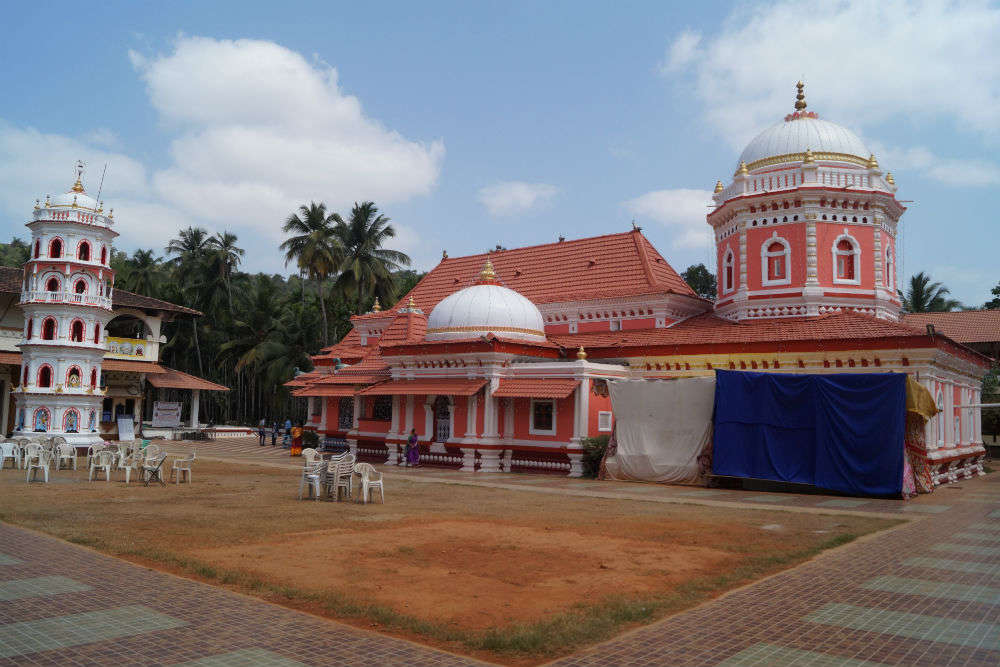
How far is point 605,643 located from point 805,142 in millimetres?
23982

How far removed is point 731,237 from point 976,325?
17836 millimetres

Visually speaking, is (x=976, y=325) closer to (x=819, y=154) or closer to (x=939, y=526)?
(x=819, y=154)

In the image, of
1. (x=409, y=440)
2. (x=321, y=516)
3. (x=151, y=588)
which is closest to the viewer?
(x=151, y=588)

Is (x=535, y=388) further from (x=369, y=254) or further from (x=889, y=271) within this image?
(x=369, y=254)

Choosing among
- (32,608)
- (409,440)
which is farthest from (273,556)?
(409,440)

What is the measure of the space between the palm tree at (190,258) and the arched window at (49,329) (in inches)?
873

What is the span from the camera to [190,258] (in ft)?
163

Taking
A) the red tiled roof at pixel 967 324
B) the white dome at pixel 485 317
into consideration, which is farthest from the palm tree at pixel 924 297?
the white dome at pixel 485 317

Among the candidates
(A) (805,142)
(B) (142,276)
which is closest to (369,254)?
(B) (142,276)

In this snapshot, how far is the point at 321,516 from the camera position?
480 inches

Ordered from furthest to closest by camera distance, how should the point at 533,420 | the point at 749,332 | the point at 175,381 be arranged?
the point at 175,381
the point at 533,420
the point at 749,332

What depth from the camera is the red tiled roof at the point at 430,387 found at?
22.5m

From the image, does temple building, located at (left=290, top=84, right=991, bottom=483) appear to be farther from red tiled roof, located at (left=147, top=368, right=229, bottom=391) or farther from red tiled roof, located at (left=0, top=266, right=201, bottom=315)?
red tiled roof, located at (left=0, top=266, right=201, bottom=315)

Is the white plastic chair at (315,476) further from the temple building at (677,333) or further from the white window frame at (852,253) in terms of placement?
the white window frame at (852,253)
